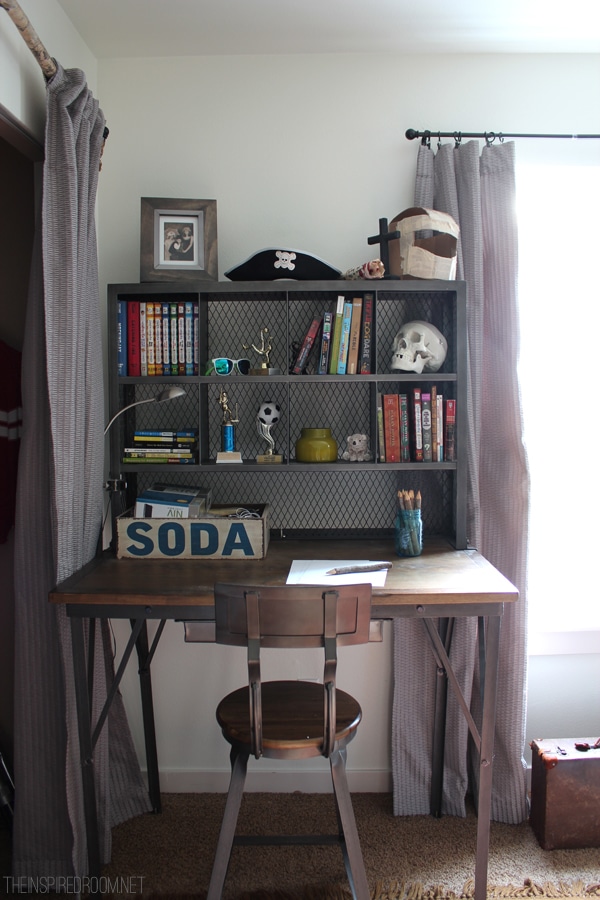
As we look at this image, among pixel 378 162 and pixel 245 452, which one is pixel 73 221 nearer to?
pixel 245 452

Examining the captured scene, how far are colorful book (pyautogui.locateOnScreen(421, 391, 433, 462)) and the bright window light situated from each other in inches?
17.3

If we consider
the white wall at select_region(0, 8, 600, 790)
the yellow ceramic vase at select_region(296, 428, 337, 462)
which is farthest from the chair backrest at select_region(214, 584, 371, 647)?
the white wall at select_region(0, 8, 600, 790)

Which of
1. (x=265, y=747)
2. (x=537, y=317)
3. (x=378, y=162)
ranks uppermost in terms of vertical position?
(x=378, y=162)

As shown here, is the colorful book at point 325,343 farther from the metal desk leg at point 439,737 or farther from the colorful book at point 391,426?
the metal desk leg at point 439,737

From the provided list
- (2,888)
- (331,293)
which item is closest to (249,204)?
(331,293)

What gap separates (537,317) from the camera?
2309 mm

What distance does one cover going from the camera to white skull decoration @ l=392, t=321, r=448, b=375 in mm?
1984

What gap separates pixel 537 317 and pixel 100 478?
1537 millimetres

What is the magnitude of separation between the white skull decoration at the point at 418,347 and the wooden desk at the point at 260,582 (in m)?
0.57

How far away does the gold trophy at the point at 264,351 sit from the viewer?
1983 mm

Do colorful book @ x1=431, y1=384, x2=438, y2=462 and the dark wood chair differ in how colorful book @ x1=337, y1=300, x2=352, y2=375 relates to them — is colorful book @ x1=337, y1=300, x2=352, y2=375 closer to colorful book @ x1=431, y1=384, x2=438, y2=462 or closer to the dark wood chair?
colorful book @ x1=431, y1=384, x2=438, y2=462

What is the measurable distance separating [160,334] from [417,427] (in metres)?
0.82

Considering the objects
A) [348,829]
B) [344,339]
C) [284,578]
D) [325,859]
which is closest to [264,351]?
[344,339]

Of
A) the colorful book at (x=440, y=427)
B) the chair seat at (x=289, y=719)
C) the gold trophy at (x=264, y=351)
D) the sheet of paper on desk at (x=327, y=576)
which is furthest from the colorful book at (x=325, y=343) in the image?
the chair seat at (x=289, y=719)
